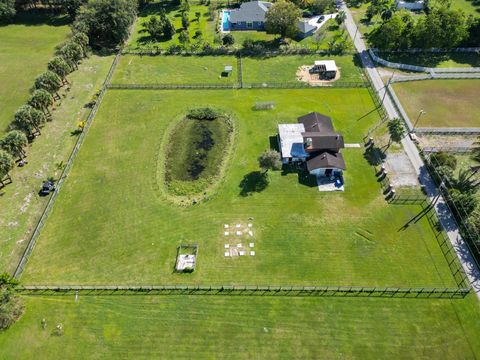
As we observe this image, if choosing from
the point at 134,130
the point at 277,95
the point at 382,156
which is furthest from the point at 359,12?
the point at 134,130

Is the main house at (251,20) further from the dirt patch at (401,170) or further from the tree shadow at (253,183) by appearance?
the tree shadow at (253,183)

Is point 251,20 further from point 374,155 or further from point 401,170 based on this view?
point 401,170

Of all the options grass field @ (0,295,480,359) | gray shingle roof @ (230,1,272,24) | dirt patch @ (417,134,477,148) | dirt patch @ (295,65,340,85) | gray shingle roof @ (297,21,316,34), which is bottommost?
grass field @ (0,295,480,359)

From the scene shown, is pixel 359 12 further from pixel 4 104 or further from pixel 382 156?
pixel 4 104

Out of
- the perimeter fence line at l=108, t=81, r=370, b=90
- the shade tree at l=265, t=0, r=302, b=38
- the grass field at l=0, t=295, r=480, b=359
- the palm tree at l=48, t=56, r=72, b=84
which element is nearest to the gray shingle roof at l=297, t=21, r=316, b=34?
the shade tree at l=265, t=0, r=302, b=38

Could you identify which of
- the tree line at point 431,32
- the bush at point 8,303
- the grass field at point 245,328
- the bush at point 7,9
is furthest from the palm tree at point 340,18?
the bush at point 8,303

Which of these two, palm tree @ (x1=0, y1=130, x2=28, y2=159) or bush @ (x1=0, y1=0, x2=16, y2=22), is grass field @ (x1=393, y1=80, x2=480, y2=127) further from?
bush @ (x1=0, y1=0, x2=16, y2=22)
